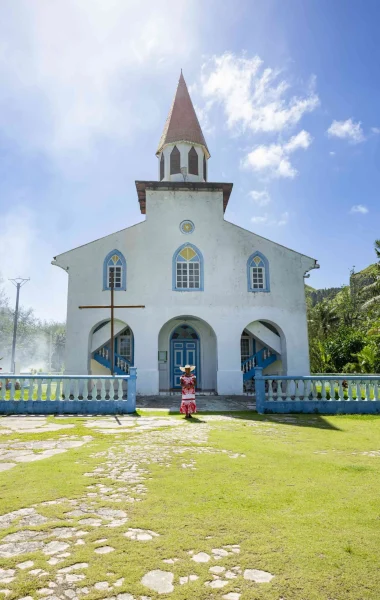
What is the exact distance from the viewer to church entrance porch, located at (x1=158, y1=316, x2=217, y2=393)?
1823cm

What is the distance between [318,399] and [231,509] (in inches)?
310

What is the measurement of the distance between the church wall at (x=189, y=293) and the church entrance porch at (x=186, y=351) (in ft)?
6.05

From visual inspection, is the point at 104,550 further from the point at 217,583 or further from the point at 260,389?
the point at 260,389

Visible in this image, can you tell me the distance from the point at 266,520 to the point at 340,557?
75cm

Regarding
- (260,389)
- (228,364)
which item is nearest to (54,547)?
(260,389)

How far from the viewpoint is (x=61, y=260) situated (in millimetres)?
16953

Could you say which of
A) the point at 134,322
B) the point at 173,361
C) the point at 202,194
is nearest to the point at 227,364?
the point at 173,361

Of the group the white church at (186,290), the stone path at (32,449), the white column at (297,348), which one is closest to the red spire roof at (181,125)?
the white church at (186,290)

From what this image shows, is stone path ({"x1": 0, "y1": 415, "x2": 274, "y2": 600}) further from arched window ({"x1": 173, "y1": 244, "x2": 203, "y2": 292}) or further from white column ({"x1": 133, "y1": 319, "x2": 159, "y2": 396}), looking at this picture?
arched window ({"x1": 173, "y1": 244, "x2": 203, "y2": 292})

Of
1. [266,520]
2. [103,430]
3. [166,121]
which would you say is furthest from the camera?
[166,121]

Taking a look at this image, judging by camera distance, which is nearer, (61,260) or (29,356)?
(61,260)

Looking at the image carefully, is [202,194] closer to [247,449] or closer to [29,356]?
[247,449]

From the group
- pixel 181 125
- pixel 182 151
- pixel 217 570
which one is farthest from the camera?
pixel 181 125

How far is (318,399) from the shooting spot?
10.8 meters
